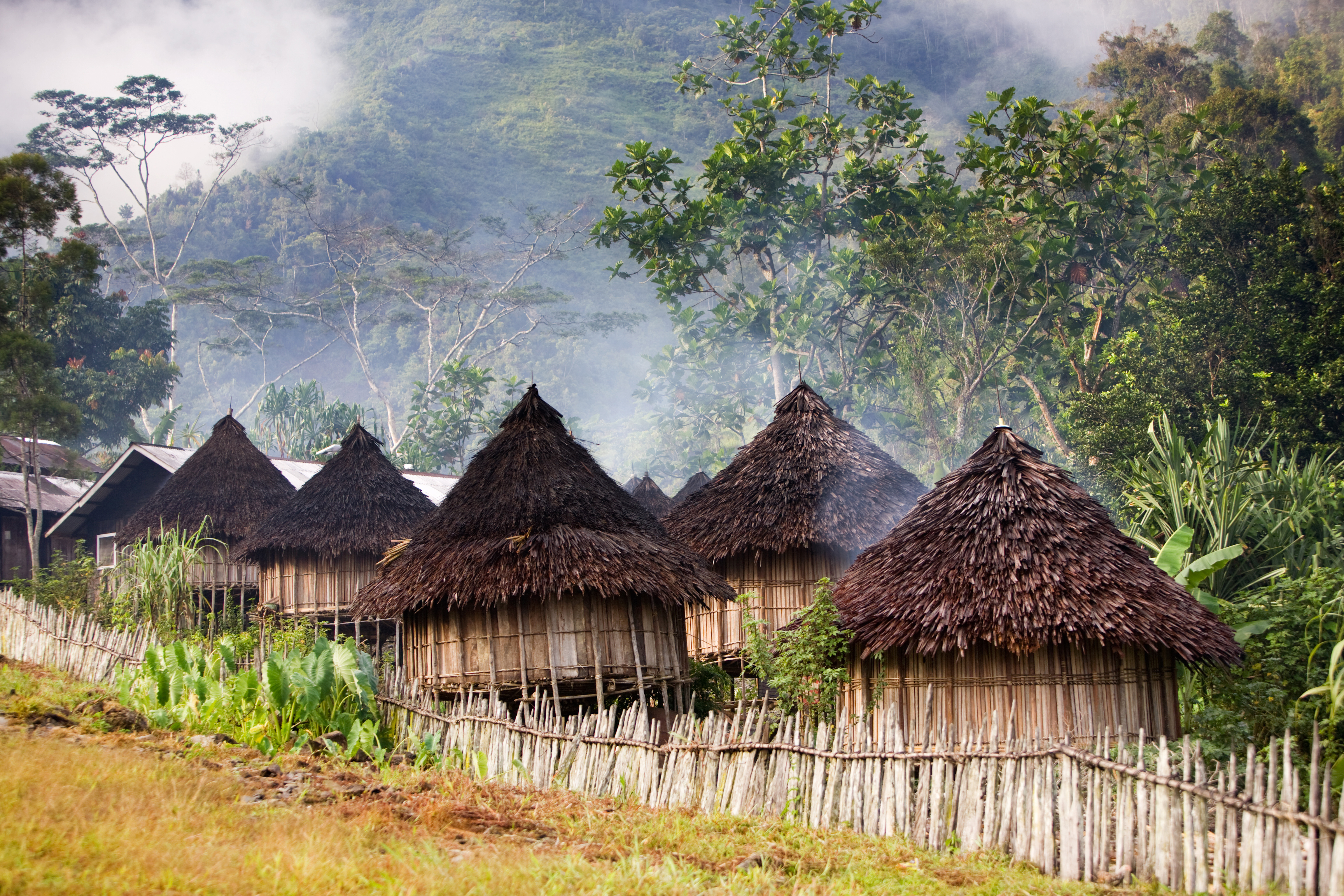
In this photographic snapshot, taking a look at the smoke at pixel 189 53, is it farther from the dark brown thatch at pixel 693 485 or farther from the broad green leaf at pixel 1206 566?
the broad green leaf at pixel 1206 566

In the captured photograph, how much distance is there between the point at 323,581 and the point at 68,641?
5.64 metres

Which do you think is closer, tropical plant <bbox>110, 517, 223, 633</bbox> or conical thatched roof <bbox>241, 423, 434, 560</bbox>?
tropical plant <bbox>110, 517, 223, 633</bbox>

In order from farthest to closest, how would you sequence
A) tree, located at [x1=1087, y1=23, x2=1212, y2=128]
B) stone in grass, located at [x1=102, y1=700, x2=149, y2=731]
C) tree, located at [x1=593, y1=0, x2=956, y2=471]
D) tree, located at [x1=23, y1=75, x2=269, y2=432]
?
tree, located at [x1=23, y1=75, x2=269, y2=432] → tree, located at [x1=1087, y1=23, x2=1212, y2=128] → tree, located at [x1=593, y1=0, x2=956, y2=471] → stone in grass, located at [x1=102, y1=700, x2=149, y2=731]

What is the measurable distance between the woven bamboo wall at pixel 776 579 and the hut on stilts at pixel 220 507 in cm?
956

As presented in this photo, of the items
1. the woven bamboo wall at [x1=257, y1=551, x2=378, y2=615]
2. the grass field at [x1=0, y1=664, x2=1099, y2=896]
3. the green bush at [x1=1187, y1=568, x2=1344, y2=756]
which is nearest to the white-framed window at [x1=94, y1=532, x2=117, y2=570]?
the woven bamboo wall at [x1=257, y1=551, x2=378, y2=615]

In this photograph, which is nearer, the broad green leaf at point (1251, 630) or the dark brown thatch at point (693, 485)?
the broad green leaf at point (1251, 630)

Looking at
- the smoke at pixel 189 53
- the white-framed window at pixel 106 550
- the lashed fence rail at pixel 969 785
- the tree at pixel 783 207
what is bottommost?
the lashed fence rail at pixel 969 785

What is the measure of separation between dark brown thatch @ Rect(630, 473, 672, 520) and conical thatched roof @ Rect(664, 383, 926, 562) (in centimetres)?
802

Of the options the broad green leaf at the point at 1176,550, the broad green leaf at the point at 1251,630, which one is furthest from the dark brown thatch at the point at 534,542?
the broad green leaf at the point at 1251,630

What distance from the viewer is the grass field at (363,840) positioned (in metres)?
5.96

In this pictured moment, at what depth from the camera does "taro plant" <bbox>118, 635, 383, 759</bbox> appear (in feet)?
35.7

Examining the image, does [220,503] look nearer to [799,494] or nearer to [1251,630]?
[799,494]

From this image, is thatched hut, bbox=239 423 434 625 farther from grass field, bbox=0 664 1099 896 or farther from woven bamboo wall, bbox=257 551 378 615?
grass field, bbox=0 664 1099 896

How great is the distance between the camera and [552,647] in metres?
13.4
